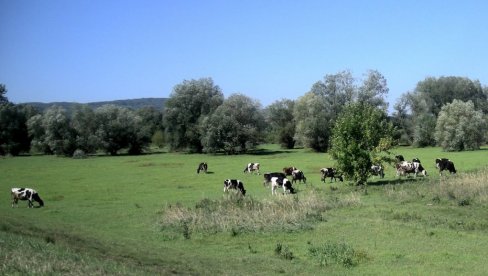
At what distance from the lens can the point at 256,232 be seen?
877 inches

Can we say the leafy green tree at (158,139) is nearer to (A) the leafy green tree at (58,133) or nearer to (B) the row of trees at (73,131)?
(B) the row of trees at (73,131)

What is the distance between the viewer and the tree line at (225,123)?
81.3 meters

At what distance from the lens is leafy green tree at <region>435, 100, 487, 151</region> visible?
75125 mm

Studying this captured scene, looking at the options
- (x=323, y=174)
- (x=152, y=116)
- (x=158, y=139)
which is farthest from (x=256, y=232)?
(x=152, y=116)

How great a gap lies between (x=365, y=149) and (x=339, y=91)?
58.4 meters

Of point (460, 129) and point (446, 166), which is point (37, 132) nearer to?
point (460, 129)

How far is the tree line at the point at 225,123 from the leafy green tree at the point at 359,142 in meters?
39.4

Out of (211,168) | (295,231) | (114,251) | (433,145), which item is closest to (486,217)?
(295,231)

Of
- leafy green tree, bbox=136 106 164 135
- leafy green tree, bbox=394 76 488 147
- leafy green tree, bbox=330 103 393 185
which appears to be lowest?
leafy green tree, bbox=330 103 393 185

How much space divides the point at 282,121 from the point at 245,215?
8181 cm

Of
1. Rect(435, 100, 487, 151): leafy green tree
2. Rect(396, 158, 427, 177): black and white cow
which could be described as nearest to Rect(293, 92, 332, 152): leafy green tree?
Rect(435, 100, 487, 151): leafy green tree

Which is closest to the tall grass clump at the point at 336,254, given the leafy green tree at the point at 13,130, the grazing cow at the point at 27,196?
the grazing cow at the point at 27,196

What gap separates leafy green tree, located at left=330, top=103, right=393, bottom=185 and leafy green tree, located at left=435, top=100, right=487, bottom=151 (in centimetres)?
3958

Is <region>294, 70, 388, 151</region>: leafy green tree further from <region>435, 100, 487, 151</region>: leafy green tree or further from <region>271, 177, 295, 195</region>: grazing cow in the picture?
<region>271, 177, 295, 195</region>: grazing cow
